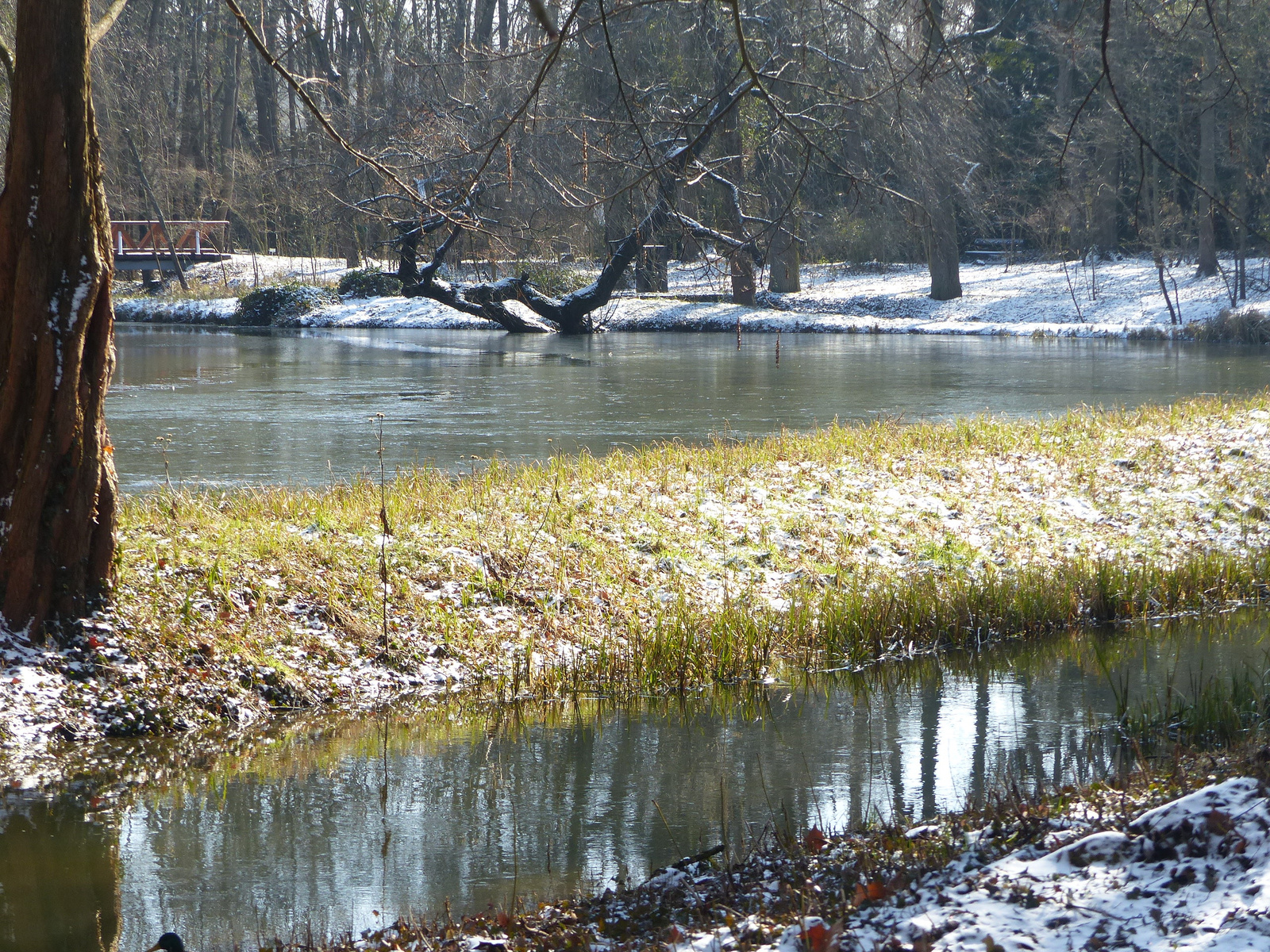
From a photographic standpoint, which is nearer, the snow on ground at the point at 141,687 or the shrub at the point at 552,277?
the snow on ground at the point at 141,687

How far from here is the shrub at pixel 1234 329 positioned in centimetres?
3722

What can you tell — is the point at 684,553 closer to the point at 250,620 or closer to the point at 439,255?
the point at 250,620

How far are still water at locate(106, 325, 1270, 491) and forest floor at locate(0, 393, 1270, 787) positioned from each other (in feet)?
13.3

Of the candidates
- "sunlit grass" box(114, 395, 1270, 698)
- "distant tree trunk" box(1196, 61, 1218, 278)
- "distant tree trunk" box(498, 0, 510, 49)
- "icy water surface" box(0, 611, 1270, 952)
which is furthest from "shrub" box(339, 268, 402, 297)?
"icy water surface" box(0, 611, 1270, 952)

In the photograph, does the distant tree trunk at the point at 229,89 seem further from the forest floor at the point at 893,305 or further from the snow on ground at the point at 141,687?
the snow on ground at the point at 141,687

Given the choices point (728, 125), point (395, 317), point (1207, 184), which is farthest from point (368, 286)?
point (1207, 184)

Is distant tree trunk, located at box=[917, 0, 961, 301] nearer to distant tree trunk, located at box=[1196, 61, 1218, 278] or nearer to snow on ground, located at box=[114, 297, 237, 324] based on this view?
distant tree trunk, located at box=[1196, 61, 1218, 278]

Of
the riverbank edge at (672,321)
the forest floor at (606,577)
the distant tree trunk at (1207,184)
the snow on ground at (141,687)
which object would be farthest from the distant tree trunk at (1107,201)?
the snow on ground at (141,687)

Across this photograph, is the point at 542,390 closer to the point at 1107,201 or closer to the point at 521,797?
the point at 521,797

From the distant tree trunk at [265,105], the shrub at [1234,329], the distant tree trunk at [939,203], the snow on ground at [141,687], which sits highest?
the distant tree trunk at [265,105]

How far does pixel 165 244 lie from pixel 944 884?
187 ft

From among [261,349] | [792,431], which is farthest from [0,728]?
[261,349]

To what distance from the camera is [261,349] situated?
121 ft

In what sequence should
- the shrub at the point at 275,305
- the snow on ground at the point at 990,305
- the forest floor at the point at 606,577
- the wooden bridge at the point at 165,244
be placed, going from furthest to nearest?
1. the wooden bridge at the point at 165,244
2. the shrub at the point at 275,305
3. the snow on ground at the point at 990,305
4. the forest floor at the point at 606,577
